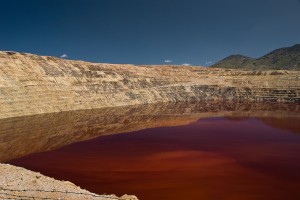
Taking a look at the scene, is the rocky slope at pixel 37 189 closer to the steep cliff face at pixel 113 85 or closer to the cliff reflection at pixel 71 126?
the cliff reflection at pixel 71 126

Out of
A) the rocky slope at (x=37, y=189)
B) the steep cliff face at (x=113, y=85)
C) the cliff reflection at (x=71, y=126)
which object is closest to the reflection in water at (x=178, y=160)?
the cliff reflection at (x=71, y=126)

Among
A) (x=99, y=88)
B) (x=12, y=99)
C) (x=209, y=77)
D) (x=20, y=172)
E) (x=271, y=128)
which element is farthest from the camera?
(x=209, y=77)

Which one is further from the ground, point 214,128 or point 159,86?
point 159,86

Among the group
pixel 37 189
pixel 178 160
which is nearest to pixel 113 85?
pixel 178 160

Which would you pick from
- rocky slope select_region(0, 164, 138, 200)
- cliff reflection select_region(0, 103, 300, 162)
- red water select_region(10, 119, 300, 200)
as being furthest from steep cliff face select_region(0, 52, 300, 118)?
rocky slope select_region(0, 164, 138, 200)

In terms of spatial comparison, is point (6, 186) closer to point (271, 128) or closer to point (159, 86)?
point (271, 128)

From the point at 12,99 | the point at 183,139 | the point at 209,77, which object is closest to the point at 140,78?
the point at 209,77
